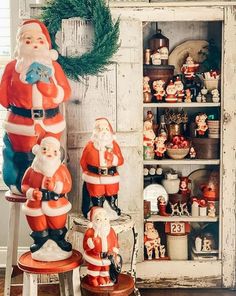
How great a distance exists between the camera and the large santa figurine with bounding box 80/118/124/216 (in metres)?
3.13

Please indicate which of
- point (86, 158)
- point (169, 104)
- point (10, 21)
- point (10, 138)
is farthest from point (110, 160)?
point (10, 21)

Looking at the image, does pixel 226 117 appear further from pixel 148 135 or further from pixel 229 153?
pixel 148 135

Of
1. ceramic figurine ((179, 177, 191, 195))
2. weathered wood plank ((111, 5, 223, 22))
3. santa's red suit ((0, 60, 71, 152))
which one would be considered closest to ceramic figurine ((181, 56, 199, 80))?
weathered wood plank ((111, 5, 223, 22))

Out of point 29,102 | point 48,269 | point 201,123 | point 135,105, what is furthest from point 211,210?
point 29,102

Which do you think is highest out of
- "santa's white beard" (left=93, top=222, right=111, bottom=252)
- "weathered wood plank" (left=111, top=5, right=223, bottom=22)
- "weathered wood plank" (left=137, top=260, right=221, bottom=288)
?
"weathered wood plank" (left=111, top=5, right=223, bottom=22)

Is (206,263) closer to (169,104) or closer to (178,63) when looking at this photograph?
(169,104)

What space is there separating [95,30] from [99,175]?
83 centimetres

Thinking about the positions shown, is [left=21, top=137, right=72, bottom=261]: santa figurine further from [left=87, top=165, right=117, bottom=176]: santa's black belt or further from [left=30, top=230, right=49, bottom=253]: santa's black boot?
[left=87, top=165, right=117, bottom=176]: santa's black belt

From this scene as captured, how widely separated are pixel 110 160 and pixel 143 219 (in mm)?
715

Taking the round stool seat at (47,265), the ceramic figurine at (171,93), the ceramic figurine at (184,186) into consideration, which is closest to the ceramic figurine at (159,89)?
the ceramic figurine at (171,93)

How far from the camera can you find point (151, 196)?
3.88 metres

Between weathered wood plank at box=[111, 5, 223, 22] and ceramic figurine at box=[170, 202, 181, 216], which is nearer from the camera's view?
weathered wood plank at box=[111, 5, 223, 22]

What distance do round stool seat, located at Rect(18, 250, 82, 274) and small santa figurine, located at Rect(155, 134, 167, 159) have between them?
1.01 metres

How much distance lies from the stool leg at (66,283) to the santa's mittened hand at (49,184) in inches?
17.5
